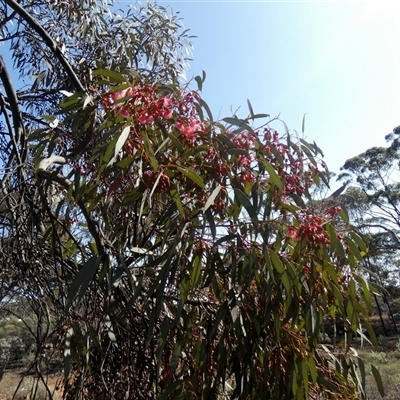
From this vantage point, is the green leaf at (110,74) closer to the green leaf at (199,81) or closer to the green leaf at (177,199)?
the green leaf at (199,81)

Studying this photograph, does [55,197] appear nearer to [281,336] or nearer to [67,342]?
[67,342]

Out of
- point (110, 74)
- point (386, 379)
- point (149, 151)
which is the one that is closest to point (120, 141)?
point (149, 151)

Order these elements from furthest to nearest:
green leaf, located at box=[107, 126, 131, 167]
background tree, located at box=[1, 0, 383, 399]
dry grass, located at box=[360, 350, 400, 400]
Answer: dry grass, located at box=[360, 350, 400, 400] → background tree, located at box=[1, 0, 383, 399] → green leaf, located at box=[107, 126, 131, 167]

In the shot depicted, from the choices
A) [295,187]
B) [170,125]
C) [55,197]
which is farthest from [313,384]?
[55,197]

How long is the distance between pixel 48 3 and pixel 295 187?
84.6 inches

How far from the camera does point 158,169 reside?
109 cm

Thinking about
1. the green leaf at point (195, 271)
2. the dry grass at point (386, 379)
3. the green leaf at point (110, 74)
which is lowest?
the green leaf at point (195, 271)

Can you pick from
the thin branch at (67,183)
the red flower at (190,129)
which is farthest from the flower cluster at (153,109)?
the thin branch at (67,183)

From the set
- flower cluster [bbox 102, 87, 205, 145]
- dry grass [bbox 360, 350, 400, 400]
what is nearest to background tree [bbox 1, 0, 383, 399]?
flower cluster [bbox 102, 87, 205, 145]

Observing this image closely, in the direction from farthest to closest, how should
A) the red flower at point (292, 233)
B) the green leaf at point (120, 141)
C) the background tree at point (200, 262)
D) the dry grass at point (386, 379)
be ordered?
the dry grass at point (386, 379) → the red flower at point (292, 233) → the background tree at point (200, 262) → the green leaf at point (120, 141)

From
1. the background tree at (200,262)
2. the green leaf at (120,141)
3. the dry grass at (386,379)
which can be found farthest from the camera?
the dry grass at (386,379)

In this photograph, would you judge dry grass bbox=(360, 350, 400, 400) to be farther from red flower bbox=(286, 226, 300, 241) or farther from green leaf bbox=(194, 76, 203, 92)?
green leaf bbox=(194, 76, 203, 92)

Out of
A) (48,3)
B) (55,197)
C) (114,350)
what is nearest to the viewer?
(114,350)

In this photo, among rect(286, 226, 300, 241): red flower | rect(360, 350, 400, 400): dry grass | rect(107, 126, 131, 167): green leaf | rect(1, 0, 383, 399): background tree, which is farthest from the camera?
rect(360, 350, 400, 400): dry grass
